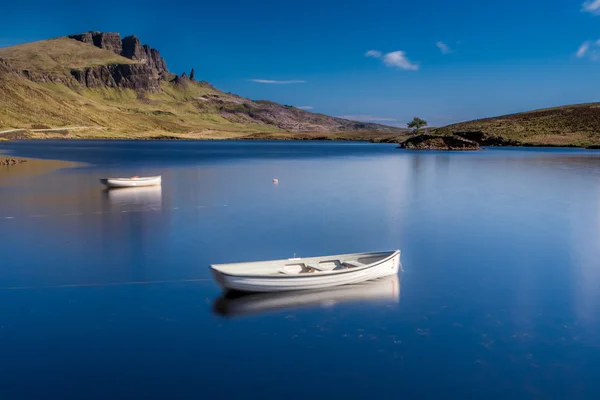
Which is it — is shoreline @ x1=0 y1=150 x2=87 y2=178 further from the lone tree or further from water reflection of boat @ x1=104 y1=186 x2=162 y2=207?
the lone tree

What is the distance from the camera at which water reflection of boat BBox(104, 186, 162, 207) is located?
40816 millimetres

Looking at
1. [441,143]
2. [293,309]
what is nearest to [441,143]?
[441,143]

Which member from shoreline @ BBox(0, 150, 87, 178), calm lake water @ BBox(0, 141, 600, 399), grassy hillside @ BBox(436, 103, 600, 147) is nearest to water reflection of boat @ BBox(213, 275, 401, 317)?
calm lake water @ BBox(0, 141, 600, 399)

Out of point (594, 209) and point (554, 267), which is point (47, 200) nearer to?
point (554, 267)

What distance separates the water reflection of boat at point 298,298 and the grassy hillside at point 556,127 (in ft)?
501

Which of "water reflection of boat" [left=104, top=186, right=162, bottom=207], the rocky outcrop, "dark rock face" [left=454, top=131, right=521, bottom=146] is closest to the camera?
"water reflection of boat" [left=104, top=186, right=162, bottom=207]

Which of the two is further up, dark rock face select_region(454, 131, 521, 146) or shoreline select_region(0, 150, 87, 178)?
dark rock face select_region(454, 131, 521, 146)

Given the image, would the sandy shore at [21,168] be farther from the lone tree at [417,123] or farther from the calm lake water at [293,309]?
the lone tree at [417,123]

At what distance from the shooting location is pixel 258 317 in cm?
1664

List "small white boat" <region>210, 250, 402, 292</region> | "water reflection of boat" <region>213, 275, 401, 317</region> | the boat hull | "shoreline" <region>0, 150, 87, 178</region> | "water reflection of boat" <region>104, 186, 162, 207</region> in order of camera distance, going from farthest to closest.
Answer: "shoreline" <region>0, 150, 87, 178</region> → the boat hull → "water reflection of boat" <region>104, 186, 162, 207</region> → "small white boat" <region>210, 250, 402, 292</region> → "water reflection of boat" <region>213, 275, 401, 317</region>

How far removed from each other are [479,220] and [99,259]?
24.7m

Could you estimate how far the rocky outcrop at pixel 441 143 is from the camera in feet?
472

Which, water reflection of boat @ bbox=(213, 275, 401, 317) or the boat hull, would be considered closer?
water reflection of boat @ bbox=(213, 275, 401, 317)

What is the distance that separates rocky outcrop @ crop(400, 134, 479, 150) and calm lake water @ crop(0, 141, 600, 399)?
357 feet
